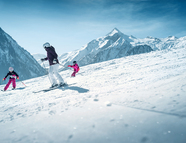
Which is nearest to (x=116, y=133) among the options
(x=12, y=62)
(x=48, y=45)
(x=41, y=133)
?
(x=41, y=133)

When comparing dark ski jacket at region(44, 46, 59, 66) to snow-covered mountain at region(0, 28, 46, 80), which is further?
snow-covered mountain at region(0, 28, 46, 80)

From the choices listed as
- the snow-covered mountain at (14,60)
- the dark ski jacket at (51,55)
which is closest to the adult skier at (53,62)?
the dark ski jacket at (51,55)

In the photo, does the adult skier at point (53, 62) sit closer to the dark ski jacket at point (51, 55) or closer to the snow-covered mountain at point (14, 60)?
the dark ski jacket at point (51, 55)

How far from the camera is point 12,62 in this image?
6240 inches

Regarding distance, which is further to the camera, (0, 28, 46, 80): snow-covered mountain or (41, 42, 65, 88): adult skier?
(0, 28, 46, 80): snow-covered mountain

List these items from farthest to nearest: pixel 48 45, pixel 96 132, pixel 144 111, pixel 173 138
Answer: pixel 48 45
pixel 144 111
pixel 96 132
pixel 173 138

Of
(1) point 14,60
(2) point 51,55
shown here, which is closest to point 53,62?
(2) point 51,55

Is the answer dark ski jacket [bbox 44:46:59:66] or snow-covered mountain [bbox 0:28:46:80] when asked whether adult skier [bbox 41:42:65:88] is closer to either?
dark ski jacket [bbox 44:46:59:66]

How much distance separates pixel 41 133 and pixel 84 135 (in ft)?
2.44

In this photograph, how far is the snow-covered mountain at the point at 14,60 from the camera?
15282cm

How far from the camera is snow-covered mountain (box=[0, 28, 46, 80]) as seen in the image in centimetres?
15282

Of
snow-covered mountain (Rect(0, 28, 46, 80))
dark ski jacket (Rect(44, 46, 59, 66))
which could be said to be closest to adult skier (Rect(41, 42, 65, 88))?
dark ski jacket (Rect(44, 46, 59, 66))

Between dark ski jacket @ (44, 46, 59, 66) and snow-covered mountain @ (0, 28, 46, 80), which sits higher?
snow-covered mountain @ (0, 28, 46, 80)

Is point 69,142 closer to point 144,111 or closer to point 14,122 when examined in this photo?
point 144,111
